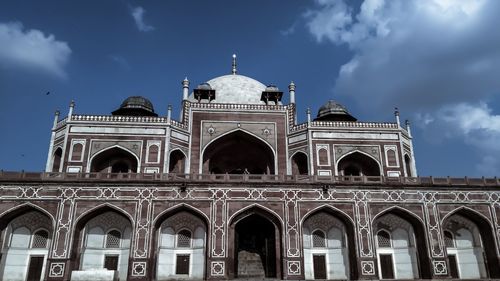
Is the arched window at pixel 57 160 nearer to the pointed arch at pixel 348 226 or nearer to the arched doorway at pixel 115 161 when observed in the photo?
the arched doorway at pixel 115 161

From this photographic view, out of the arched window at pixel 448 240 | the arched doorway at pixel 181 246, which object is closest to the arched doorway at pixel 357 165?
the arched window at pixel 448 240

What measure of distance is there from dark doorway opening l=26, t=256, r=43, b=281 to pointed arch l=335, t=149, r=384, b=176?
1925 cm

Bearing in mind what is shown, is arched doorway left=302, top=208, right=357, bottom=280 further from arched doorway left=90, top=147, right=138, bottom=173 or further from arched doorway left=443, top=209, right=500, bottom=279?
arched doorway left=90, top=147, right=138, bottom=173

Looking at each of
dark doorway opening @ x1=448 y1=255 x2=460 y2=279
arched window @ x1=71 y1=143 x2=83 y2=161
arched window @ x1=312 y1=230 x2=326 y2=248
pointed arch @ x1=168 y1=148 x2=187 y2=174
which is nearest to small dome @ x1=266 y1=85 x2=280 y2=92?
pointed arch @ x1=168 y1=148 x2=187 y2=174

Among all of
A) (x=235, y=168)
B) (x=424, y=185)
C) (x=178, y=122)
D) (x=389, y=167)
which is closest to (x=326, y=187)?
(x=424, y=185)

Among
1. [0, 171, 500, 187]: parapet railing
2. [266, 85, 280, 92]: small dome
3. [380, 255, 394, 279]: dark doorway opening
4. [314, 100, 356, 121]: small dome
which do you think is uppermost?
[266, 85, 280, 92]: small dome

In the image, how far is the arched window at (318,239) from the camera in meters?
24.8

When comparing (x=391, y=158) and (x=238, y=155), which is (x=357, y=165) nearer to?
(x=391, y=158)

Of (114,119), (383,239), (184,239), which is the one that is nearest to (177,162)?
(114,119)

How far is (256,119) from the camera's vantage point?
109ft

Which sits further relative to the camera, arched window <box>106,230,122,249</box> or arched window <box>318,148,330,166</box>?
arched window <box>318,148,330,166</box>

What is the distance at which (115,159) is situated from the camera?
30594 millimetres

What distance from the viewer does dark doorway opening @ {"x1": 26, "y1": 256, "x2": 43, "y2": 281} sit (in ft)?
75.6

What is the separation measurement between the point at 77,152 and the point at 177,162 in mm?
6788
